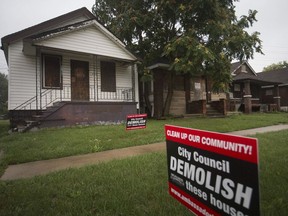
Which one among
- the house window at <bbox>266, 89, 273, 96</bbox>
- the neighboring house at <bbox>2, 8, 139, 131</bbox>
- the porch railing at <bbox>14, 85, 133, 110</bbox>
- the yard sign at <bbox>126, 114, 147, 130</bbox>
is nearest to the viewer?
the yard sign at <bbox>126, 114, 147, 130</bbox>

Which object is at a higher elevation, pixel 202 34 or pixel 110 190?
pixel 202 34

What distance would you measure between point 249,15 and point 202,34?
3.42 m

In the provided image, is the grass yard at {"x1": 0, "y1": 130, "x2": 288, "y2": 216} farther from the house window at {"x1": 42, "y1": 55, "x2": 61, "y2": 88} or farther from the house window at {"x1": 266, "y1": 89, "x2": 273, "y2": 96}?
the house window at {"x1": 266, "y1": 89, "x2": 273, "y2": 96}

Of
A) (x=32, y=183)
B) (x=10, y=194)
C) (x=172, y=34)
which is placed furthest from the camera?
(x=172, y=34)

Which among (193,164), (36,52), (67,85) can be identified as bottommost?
(193,164)

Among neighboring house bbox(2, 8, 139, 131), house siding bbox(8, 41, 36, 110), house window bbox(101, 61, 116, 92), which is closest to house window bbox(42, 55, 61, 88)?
neighboring house bbox(2, 8, 139, 131)

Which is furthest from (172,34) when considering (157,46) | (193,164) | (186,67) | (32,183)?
(193,164)

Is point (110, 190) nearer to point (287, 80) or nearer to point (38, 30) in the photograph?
point (38, 30)

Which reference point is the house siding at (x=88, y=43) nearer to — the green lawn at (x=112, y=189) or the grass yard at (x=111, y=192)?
the green lawn at (x=112, y=189)

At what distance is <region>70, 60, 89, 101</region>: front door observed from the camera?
13398 millimetres

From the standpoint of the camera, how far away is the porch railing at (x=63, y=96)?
11.9 m

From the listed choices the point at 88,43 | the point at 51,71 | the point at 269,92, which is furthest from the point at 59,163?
the point at 269,92

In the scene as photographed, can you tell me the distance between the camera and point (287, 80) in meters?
30.3

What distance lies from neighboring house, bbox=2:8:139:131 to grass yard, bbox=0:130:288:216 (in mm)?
7132
